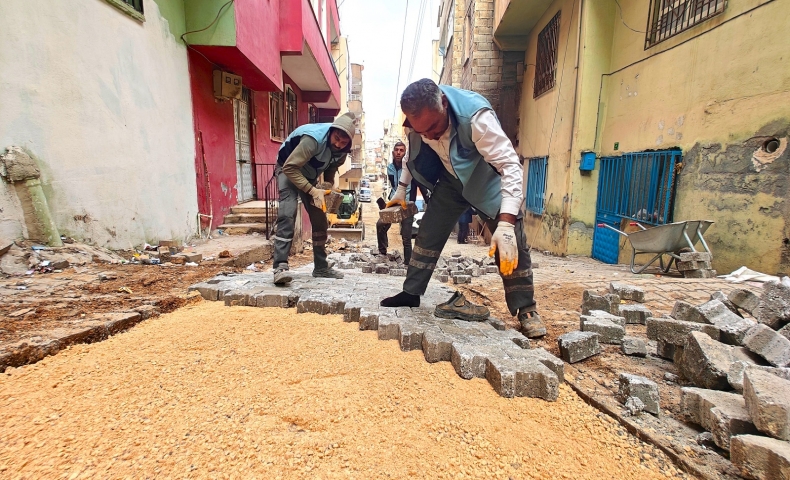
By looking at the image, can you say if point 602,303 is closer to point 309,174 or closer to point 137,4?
point 309,174

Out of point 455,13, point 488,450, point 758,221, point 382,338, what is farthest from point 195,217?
point 455,13

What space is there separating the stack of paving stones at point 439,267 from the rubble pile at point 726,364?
5.93 feet

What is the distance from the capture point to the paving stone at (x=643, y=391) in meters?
1.53

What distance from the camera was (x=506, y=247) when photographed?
202cm

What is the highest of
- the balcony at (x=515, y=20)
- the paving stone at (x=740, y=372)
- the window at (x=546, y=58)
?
the balcony at (x=515, y=20)

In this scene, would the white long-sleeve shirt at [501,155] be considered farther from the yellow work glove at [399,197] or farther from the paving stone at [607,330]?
the yellow work glove at [399,197]

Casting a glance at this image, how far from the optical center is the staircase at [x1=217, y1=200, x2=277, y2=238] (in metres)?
6.74

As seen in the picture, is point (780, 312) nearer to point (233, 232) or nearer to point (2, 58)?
point (2, 58)

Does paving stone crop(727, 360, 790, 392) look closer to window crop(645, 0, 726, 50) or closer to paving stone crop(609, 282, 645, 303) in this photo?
paving stone crop(609, 282, 645, 303)

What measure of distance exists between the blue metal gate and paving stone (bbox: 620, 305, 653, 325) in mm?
3195

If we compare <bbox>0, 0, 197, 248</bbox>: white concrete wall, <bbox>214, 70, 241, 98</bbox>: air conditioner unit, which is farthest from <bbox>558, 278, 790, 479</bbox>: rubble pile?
<bbox>214, 70, 241, 98</bbox>: air conditioner unit

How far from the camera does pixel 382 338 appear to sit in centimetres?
217

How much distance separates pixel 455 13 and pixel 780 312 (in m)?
15.6

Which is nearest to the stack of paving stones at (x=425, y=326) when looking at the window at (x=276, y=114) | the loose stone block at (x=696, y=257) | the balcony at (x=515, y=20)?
the loose stone block at (x=696, y=257)
